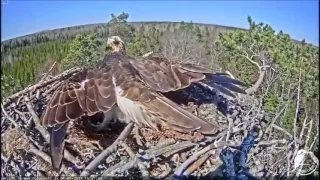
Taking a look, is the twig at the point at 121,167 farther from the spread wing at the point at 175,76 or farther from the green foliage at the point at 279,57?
the green foliage at the point at 279,57

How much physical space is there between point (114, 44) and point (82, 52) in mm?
235

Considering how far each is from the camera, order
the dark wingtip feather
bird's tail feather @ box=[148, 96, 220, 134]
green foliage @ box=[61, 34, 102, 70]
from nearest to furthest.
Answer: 1. bird's tail feather @ box=[148, 96, 220, 134]
2. green foliage @ box=[61, 34, 102, 70]
3. the dark wingtip feather

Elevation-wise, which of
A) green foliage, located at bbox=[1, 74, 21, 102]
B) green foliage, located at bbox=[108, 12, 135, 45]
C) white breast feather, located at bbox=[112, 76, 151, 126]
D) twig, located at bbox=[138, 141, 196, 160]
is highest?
green foliage, located at bbox=[108, 12, 135, 45]

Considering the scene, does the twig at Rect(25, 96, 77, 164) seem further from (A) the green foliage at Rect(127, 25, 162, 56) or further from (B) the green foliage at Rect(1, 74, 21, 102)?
(A) the green foliage at Rect(127, 25, 162, 56)

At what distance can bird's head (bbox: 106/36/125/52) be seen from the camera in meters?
1.54

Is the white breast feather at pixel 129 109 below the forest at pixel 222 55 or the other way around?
below

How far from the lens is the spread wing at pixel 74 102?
1173mm

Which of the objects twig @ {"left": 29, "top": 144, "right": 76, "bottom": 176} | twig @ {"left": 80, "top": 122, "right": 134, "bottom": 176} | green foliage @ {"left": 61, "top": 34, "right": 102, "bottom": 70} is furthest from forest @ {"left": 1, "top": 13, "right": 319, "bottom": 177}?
twig @ {"left": 80, "top": 122, "right": 134, "bottom": 176}

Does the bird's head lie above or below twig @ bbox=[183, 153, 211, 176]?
above

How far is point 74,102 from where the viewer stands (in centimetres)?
124

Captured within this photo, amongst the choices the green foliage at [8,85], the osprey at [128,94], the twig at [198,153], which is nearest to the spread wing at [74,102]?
the osprey at [128,94]

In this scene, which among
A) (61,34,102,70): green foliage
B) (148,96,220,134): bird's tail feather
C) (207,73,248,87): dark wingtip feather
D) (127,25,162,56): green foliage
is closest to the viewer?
(148,96,220,134): bird's tail feather

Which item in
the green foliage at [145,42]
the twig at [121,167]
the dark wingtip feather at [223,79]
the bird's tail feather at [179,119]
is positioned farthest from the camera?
the dark wingtip feather at [223,79]

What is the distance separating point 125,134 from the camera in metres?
1.23
